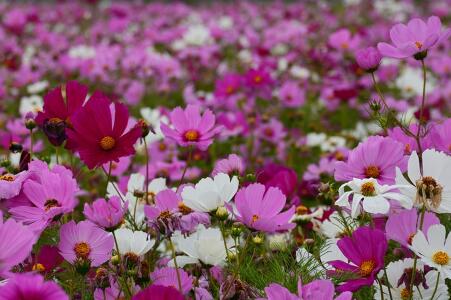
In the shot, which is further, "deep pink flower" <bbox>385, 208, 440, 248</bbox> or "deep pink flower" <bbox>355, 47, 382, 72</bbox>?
"deep pink flower" <bbox>355, 47, 382, 72</bbox>

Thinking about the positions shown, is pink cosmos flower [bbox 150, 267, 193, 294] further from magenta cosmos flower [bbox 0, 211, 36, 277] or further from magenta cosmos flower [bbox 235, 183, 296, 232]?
magenta cosmos flower [bbox 0, 211, 36, 277]

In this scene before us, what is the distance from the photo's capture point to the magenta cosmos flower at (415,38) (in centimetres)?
111

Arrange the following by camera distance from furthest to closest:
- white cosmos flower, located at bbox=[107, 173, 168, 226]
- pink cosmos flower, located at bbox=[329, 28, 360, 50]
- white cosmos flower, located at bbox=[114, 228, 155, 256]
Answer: pink cosmos flower, located at bbox=[329, 28, 360, 50] → white cosmos flower, located at bbox=[107, 173, 168, 226] → white cosmos flower, located at bbox=[114, 228, 155, 256]

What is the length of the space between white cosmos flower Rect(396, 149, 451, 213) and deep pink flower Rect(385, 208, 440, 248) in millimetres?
38

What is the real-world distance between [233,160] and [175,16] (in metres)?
4.86

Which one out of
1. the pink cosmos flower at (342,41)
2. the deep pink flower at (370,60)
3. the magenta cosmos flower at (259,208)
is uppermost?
the deep pink flower at (370,60)

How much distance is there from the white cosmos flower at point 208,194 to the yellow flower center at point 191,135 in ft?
0.91

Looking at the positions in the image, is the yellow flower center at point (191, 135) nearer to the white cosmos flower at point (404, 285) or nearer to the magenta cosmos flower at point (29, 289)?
the white cosmos flower at point (404, 285)

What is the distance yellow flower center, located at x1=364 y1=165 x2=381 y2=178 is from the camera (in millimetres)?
1047

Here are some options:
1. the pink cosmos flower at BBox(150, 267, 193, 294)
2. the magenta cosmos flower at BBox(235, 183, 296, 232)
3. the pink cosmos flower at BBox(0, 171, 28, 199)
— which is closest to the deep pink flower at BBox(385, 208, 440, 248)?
the magenta cosmos flower at BBox(235, 183, 296, 232)

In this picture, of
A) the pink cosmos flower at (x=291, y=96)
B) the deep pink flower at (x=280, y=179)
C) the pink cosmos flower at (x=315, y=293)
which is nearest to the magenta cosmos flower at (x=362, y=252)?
the pink cosmos flower at (x=315, y=293)

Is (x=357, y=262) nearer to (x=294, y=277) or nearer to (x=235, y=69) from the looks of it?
(x=294, y=277)

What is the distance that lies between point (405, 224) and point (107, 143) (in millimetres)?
446

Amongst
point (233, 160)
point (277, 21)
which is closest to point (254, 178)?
point (233, 160)
